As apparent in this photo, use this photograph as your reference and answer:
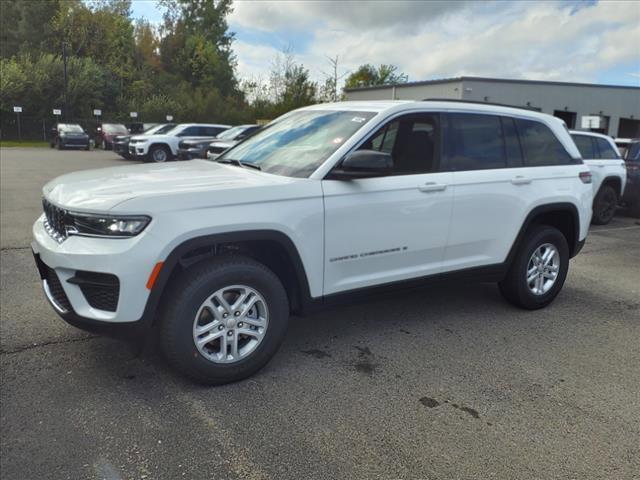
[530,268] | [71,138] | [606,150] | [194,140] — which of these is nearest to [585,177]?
[530,268]

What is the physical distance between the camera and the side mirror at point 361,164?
134 inches

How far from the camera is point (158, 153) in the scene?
2033 centimetres

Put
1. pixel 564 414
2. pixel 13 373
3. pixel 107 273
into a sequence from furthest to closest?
pixel 13 373 < pixel 564 414 < pixel 107 273

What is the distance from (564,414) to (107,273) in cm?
277

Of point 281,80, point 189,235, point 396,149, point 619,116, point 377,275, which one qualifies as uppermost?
point 281,80

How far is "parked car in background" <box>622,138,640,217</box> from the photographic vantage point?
10812mm

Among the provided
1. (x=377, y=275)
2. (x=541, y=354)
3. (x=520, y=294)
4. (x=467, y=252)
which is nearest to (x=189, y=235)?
(x=377, y=275)

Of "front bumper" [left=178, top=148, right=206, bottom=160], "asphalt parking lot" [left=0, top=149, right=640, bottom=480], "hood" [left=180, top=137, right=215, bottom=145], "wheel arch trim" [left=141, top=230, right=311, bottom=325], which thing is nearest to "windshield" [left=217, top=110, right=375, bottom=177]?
"wheel arch trim" [left=141, top=230, right=311, bottom=325]

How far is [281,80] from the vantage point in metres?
41.0

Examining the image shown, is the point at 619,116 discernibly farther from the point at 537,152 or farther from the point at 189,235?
the point at 189,235

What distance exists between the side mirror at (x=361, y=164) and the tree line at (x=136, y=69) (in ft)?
116

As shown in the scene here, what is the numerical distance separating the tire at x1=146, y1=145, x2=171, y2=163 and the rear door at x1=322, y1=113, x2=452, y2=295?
57.8 ft

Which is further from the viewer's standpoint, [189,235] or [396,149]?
[396,149]

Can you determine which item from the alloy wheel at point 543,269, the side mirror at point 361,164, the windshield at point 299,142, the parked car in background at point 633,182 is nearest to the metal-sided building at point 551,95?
the parked car in background at point 633,182
